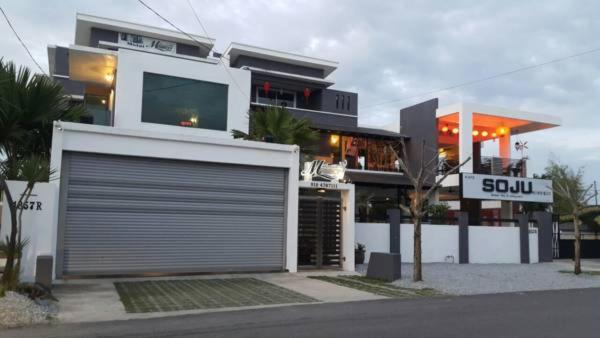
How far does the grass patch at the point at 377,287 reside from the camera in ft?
42.2

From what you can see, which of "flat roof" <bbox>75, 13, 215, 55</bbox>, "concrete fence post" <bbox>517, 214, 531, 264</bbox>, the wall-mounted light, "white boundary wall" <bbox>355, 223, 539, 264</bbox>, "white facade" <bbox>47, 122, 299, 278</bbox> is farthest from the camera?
"flat roof" <bbox>75, 13, 215, 55</bbox>

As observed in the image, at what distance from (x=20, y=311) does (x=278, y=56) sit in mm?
25717

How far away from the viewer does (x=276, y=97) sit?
32.7 metres

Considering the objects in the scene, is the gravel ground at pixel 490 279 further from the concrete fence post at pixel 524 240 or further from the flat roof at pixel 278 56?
the flat roof at pixel 278 56

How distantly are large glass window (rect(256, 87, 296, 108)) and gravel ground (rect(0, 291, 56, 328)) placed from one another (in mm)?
22750

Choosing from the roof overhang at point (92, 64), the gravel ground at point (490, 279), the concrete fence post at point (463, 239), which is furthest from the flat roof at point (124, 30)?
the gravel ground at point (490, 279)

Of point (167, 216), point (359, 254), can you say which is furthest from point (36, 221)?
point (359, 254)

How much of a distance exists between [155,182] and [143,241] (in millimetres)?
1608

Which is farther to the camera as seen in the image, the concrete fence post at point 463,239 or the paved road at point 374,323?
the concrete fence post at point 463,239

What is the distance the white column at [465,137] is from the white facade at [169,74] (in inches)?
452

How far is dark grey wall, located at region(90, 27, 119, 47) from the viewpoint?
→ 30.3 metres

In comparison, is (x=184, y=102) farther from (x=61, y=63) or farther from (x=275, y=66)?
(x=275, y=66)

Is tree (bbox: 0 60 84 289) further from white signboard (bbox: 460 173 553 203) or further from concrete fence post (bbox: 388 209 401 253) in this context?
white signboard (bbox: 460 173 553 203)

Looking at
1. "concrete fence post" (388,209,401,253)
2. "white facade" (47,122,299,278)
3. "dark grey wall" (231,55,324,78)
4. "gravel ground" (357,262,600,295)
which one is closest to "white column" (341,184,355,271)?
"gravel ground" (357,262,600,295)
